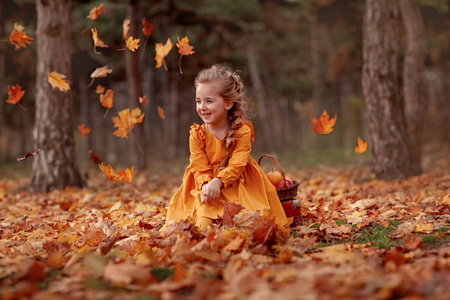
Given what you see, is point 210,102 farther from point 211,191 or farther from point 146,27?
point 146,27

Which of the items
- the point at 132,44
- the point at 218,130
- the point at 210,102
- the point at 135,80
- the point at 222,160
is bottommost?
the point at 222,160

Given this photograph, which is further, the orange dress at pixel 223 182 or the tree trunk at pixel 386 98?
the tree trunk at pixel 386 98

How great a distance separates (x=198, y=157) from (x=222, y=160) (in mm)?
216

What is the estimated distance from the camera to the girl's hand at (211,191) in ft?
9.84

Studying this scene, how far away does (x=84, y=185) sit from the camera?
653cm

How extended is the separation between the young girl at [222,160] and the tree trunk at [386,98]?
354cm

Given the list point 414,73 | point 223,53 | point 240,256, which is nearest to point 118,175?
point 240,256

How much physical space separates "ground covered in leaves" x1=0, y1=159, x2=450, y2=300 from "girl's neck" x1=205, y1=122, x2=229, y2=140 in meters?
0.80

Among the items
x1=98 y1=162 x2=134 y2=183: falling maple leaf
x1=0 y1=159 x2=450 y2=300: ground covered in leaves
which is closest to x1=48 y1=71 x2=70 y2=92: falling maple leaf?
x1=0 y1=159 x2=450 y2=300: ground covered in leaves

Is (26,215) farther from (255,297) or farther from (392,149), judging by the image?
(392,149)

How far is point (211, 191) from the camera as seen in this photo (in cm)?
300

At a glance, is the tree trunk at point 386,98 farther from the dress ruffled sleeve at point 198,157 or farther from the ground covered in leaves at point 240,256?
the dress ruffled sleeve at point 198,157

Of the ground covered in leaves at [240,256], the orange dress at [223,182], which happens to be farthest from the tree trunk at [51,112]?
Result: the orange dress at [223,182]

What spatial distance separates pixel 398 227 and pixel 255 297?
1771mm
